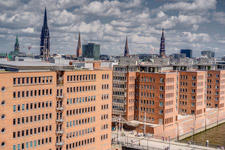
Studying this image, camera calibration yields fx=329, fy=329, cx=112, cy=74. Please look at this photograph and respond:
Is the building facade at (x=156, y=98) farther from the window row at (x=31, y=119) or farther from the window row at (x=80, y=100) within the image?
the window row at (x=31, y=119)

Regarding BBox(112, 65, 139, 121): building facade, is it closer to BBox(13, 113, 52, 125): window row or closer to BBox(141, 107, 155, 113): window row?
BBox(141, 107, 155, 113): window row

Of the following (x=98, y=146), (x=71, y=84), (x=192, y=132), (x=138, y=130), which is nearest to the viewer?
(x=71, y=84)

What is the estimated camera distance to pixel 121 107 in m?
139

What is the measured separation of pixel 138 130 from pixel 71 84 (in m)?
49.3

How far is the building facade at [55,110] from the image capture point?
258 feet

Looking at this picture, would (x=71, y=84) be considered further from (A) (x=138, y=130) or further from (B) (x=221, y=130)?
(B) (x=221, y=130)

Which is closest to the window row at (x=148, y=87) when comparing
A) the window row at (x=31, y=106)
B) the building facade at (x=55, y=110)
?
the building facade at (x=55, y=110)

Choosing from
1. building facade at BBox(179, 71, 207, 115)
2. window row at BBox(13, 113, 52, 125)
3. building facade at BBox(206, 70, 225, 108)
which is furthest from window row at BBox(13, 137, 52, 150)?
building facade at BBox(206, 70, 225, 108)

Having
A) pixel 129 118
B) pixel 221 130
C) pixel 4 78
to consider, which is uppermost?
pixel 4 78

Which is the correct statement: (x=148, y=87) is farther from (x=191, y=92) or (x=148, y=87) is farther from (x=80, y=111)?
(x=80, y=111)

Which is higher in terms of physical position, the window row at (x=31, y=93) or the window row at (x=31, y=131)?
the window row at (x=31, y=93)

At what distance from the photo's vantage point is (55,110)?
88.6 meters

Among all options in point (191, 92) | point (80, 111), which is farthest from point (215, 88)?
point (80, 111)

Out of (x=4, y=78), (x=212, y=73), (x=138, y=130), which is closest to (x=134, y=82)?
(x=138, y=130)
